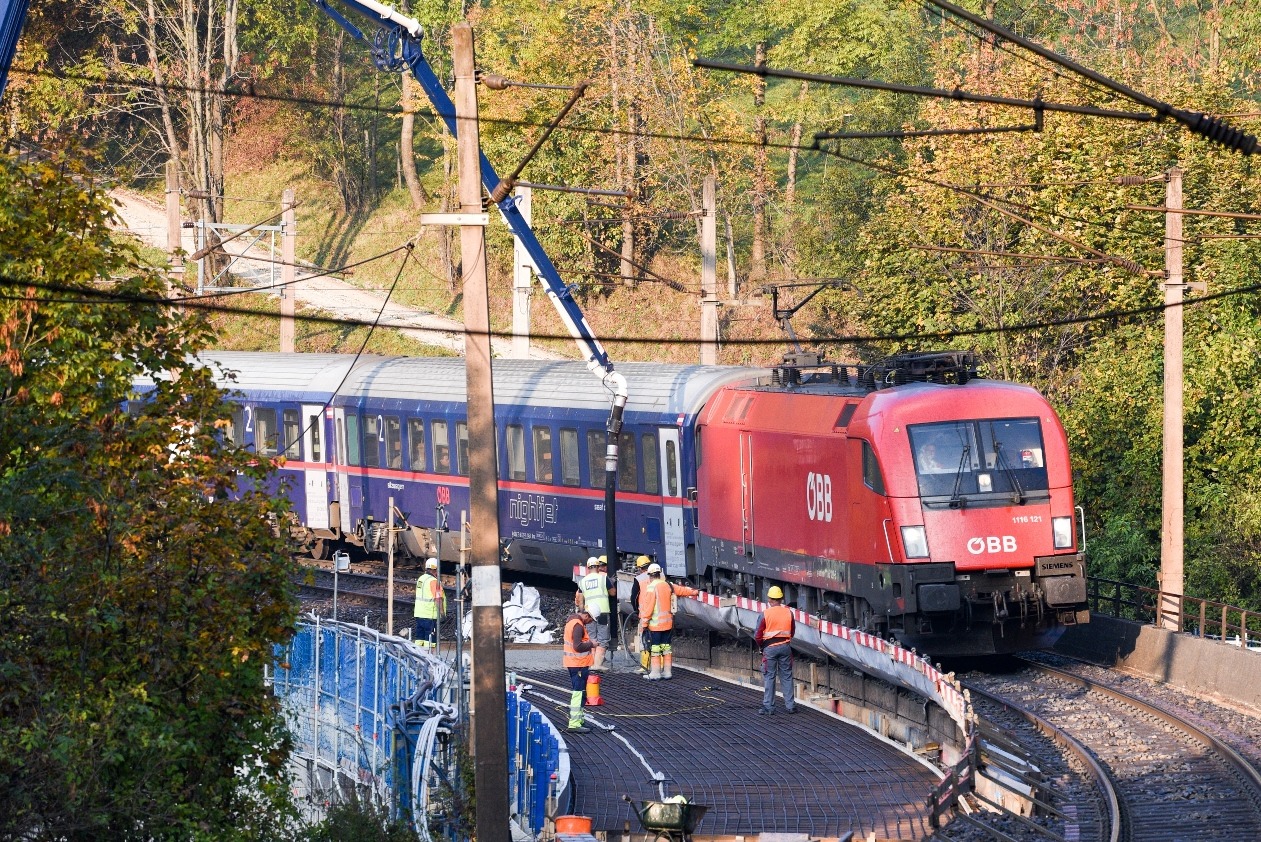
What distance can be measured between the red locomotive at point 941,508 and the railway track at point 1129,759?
0.91 metres

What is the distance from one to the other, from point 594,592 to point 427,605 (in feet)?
7.55

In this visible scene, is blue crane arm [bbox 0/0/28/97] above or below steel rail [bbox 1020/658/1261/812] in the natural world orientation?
above

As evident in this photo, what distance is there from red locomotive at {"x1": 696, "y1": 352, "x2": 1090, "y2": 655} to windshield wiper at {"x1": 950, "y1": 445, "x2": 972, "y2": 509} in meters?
0.01

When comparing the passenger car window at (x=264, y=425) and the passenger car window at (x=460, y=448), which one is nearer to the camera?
the passenger car window at (x=460, y=448)

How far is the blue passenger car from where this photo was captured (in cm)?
2625

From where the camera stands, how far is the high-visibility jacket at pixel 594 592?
77.5ft

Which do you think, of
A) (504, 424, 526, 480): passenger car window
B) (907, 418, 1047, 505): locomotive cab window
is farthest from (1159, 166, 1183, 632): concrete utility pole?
(504, 424, 526, 480): passenger car window

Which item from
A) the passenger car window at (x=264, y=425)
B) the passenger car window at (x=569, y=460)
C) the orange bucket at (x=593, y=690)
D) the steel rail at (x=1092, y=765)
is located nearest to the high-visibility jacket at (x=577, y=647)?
the orange bucket at (x=593, y=690)

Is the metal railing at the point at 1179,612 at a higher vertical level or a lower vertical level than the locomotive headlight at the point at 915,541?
lower

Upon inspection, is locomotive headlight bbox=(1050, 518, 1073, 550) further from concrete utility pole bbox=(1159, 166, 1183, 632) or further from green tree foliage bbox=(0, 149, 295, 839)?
green tree foliage bbox=(0, 149, 295, 839)

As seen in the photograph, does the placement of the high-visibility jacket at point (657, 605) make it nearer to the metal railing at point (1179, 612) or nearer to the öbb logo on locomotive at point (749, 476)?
the öbb logo on locomotive at point (749, 476)

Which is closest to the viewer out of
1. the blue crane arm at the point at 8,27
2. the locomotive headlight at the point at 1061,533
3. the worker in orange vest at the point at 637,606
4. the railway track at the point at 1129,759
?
the railway track at the point at 1129,759

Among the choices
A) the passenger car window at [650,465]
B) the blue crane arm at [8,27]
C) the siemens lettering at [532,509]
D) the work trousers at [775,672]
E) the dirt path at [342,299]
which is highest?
the blue crane arm at [8,27]

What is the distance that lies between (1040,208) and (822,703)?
1422 cm
